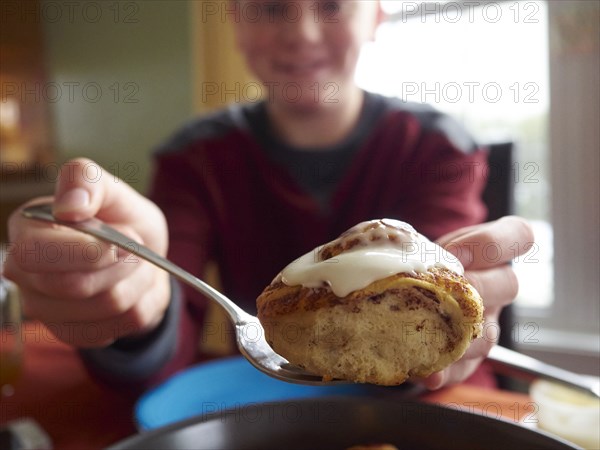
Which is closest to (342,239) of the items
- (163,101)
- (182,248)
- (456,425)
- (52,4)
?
(456,425)

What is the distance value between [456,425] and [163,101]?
2144 millimetres

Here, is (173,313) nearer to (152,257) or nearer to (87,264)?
(87,264)

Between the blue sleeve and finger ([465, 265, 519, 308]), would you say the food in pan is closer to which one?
finger ([465, 265, 519, 308])

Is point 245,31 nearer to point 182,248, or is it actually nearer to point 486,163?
point 182,248

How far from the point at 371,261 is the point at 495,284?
0.64 ft

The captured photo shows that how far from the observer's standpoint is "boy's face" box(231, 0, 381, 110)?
121 centimetres

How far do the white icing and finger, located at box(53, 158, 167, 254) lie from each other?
26 cm

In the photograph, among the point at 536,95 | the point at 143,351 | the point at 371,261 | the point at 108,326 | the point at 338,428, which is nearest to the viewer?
the point at 371,261

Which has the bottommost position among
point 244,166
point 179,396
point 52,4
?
point 179,396

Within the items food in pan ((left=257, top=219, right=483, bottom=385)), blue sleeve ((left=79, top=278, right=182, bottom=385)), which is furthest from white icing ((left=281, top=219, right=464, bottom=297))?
blue sleeve ((left=79, top=278, right=182, bottom=385))

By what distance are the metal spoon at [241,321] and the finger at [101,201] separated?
2 centimetres

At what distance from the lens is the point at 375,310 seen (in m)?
0.40

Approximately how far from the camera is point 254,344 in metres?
0.48

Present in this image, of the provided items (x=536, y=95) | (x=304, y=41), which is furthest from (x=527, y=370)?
(x=536, y=95)
